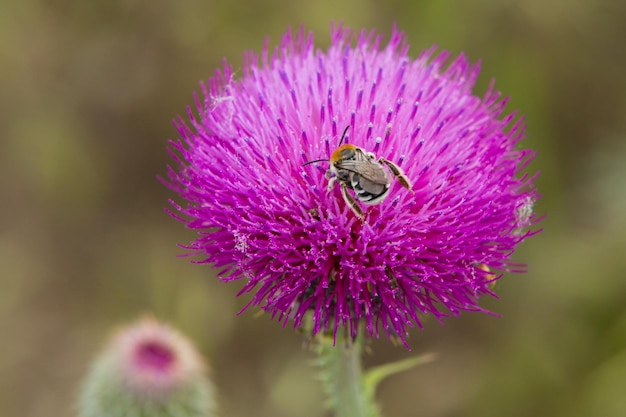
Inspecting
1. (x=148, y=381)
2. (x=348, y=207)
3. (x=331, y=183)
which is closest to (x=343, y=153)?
(x=331, y=183)

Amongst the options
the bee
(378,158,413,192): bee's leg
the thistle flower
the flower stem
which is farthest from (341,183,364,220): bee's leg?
the thistle flower

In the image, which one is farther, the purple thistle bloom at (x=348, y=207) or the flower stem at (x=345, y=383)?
the flower stem at (x=345, y=383)

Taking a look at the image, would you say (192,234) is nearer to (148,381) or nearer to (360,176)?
(148,381)

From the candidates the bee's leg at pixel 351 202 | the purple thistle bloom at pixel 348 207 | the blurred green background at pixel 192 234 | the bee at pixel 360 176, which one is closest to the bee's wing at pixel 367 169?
the bee at pixel 360 176

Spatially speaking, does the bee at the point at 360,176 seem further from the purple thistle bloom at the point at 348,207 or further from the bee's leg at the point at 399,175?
the purple thistle bloom at the point at 348,207

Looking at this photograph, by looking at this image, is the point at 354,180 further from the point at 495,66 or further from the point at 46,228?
the point at 46,228

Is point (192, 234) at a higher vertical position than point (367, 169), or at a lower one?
higher
